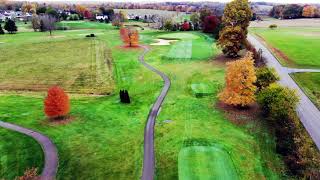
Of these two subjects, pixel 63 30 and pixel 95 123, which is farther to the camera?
pixel 63 30

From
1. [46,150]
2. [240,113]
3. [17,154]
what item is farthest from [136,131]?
[240,113]

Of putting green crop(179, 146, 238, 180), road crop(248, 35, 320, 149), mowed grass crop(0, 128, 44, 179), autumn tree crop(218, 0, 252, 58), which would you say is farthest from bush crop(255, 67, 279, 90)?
mowed grass crop(0, 128, 44, 179)

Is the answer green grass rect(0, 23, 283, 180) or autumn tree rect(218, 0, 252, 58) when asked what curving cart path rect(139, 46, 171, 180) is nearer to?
green grass rect(0, 23, 283, 180)

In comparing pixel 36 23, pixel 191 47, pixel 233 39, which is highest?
pixel 36 23

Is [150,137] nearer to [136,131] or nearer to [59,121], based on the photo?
[136,131]

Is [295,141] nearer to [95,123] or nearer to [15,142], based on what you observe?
[95,123]

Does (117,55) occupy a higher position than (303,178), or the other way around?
(117,55)

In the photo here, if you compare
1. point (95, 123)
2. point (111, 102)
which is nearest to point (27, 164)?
point (95, 123)
